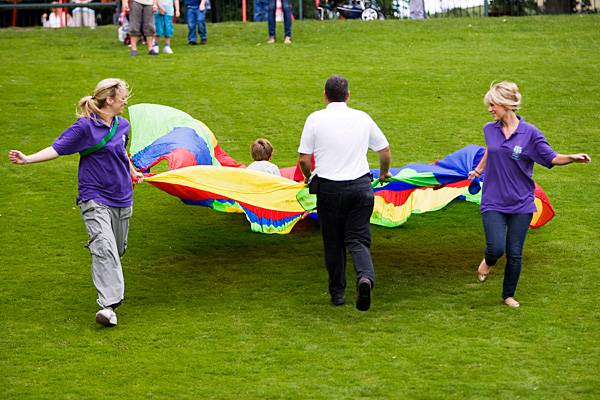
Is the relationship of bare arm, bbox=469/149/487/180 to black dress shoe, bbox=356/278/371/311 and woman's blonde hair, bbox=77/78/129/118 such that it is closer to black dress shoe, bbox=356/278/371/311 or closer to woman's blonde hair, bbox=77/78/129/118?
black dress shoe, bbox=356/278/371/311

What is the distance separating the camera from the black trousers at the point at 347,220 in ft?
25.6

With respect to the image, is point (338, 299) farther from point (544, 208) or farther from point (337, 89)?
point (544, 208)

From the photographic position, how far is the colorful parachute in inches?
338

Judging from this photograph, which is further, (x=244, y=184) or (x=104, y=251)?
(x=244, y=184)

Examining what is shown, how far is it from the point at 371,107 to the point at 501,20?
8124 mm

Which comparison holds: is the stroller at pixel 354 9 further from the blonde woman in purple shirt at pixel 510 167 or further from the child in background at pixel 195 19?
the blonde woman in purple shirt at pixel 510 167

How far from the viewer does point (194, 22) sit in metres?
20.5

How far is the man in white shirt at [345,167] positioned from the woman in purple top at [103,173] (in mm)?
1380

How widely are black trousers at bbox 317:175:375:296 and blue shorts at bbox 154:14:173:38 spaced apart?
12.2 metres

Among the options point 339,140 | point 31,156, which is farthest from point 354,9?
point 31,156

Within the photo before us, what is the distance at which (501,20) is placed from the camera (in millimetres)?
22859

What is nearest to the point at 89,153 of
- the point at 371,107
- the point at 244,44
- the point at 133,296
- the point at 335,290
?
the point at 133,296

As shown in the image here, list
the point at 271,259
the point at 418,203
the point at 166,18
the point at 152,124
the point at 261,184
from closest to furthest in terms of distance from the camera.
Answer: the point at 261,184
the point at 418,203
the point at 271,259
the point at 152,124
the point at 166,18

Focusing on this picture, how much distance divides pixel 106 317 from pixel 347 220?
1929mm
